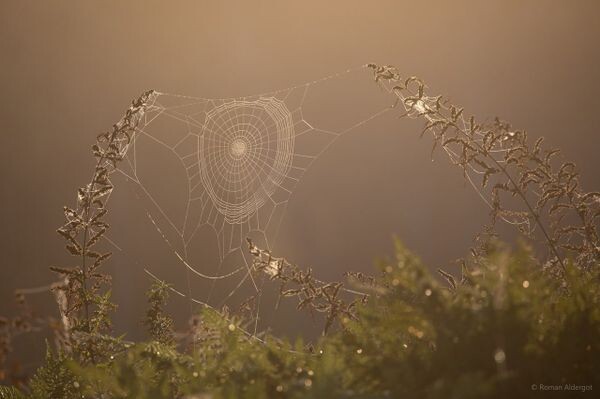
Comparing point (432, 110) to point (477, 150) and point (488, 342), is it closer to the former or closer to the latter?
point (477, 150)

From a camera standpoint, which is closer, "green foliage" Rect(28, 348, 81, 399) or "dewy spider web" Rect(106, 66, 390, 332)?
"green foliage" Rect(28, 348, 81, 399)

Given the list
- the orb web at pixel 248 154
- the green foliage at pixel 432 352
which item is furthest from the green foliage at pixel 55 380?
the orb web at pixel 248 154

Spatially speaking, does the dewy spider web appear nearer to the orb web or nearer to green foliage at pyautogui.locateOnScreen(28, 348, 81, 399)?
the orb web

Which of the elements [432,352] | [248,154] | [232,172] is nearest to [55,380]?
[432,352]

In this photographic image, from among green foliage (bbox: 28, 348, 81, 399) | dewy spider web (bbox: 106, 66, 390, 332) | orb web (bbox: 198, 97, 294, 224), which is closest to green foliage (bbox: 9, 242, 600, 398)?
green foliage (bbox: 28, 348, 81, 399)

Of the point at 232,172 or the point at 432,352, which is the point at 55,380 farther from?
the point at 232,172

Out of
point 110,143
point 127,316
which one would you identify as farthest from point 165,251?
point 110,143

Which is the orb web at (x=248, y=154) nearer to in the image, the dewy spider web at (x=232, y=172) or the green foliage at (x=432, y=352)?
the dewy spider web at (x=232, y=172)

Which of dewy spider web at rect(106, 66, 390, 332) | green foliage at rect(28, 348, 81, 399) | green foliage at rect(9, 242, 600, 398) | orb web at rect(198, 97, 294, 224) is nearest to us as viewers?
green foliage at rect(9, 242, 600, 398)
